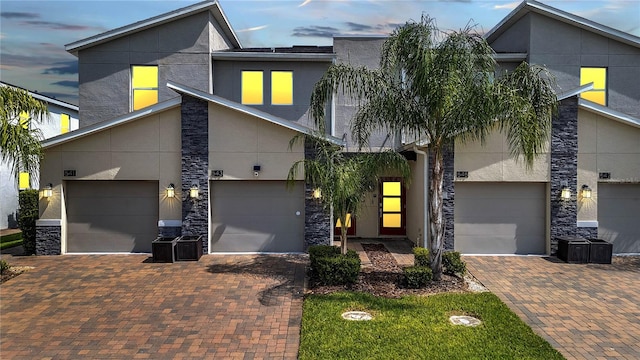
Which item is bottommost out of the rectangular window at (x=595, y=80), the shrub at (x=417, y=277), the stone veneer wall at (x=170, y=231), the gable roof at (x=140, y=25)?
the shrub at (x=417, y=277)

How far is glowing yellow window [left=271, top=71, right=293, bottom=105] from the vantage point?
1583 cm

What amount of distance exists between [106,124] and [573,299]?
12.8 meters

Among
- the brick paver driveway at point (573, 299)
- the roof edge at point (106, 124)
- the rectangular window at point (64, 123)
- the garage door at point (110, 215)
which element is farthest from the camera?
the rectangular window at point (64, 123)

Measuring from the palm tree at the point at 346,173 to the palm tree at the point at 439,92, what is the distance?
754 mm

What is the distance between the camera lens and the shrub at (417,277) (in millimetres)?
9094

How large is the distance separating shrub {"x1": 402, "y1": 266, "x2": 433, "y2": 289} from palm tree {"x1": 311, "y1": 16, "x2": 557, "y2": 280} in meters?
0.38

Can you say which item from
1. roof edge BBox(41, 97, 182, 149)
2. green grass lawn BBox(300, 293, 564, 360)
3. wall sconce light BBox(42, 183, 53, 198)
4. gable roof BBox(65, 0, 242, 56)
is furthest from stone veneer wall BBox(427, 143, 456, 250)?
wall sconce light BBox(42, 183, 53, 198)

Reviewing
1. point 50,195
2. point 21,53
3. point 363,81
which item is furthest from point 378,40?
point 21,53

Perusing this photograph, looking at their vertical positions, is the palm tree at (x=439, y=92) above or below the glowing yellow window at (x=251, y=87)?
below

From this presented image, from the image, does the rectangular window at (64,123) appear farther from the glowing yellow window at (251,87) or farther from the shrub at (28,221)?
the glowing yellow window at (251,87)

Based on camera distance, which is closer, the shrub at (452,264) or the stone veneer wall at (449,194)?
the shrub at (452,264)

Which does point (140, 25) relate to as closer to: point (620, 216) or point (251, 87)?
point (251, 87)

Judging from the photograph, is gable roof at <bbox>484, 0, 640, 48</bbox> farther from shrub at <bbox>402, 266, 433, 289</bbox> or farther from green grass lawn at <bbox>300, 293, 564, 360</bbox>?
green grass lawn at <bbox>300, 293, 564, 360</bbox>

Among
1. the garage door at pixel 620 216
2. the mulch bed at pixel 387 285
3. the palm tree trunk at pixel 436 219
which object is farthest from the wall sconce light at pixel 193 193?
the garage door at pixel 620 216
